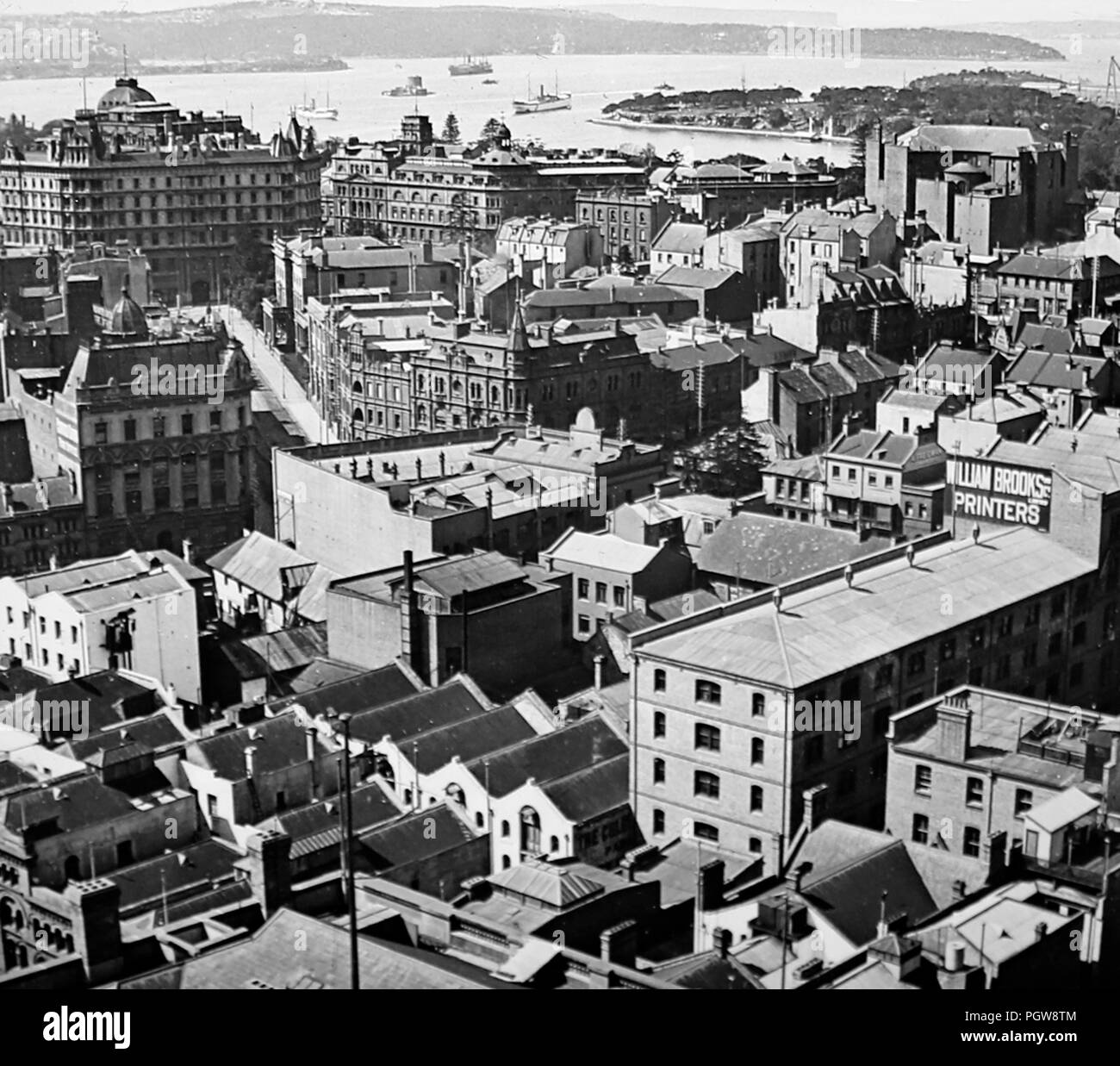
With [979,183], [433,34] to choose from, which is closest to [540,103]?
[433,34]

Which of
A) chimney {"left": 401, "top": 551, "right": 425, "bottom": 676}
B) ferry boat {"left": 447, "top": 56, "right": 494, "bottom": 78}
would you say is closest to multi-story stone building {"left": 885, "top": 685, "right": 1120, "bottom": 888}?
chimney {"left": 401, "top": 551, "right": 425, "bottom": 676}

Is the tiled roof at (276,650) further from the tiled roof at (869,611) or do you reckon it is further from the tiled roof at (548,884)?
the tiled roof at (548,884)

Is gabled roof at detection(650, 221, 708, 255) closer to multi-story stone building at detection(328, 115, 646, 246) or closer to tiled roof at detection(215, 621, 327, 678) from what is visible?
multi-story stone building at detection(328, 115, 646, 246)

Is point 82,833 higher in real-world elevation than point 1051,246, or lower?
lower

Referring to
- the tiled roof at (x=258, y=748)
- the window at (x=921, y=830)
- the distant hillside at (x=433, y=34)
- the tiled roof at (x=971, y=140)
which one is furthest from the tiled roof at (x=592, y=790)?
the tiled roof at (x=971, y=140)
